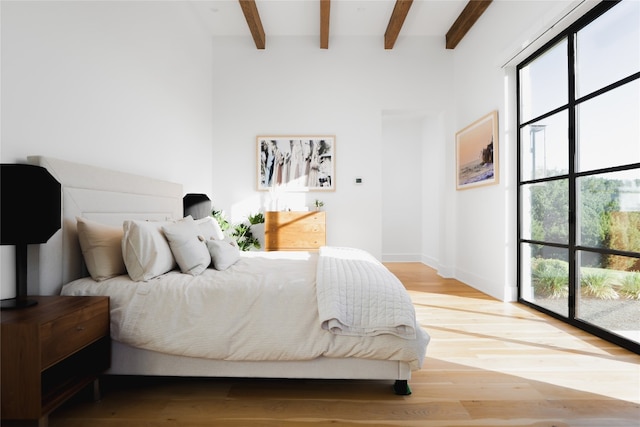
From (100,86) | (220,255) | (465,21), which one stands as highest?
(465,21)

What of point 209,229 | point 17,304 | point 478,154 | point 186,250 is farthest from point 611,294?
point 17,304

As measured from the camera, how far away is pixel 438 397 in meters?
1.69

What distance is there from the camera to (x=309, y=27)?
4.59m

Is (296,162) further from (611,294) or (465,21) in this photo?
(611,294)

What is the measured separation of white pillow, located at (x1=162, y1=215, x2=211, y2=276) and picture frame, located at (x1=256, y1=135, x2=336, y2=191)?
8.89ft

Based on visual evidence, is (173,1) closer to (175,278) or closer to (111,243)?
(111,243)

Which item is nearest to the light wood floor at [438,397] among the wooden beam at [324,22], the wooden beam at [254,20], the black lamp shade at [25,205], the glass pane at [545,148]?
the black lamp shade at [25,205]

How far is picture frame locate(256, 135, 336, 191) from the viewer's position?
4840 millimetres

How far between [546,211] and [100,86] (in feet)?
12.8

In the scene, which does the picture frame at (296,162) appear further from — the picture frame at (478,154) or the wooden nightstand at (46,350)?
the wooden nightstand at (46,350)

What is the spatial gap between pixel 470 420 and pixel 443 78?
15.0ft

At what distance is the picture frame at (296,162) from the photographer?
191 inches

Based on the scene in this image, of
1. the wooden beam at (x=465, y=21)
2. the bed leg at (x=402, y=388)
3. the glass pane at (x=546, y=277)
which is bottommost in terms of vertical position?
the bed leg at (x=402, y=388)

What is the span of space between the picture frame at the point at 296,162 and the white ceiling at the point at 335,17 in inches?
59.0
